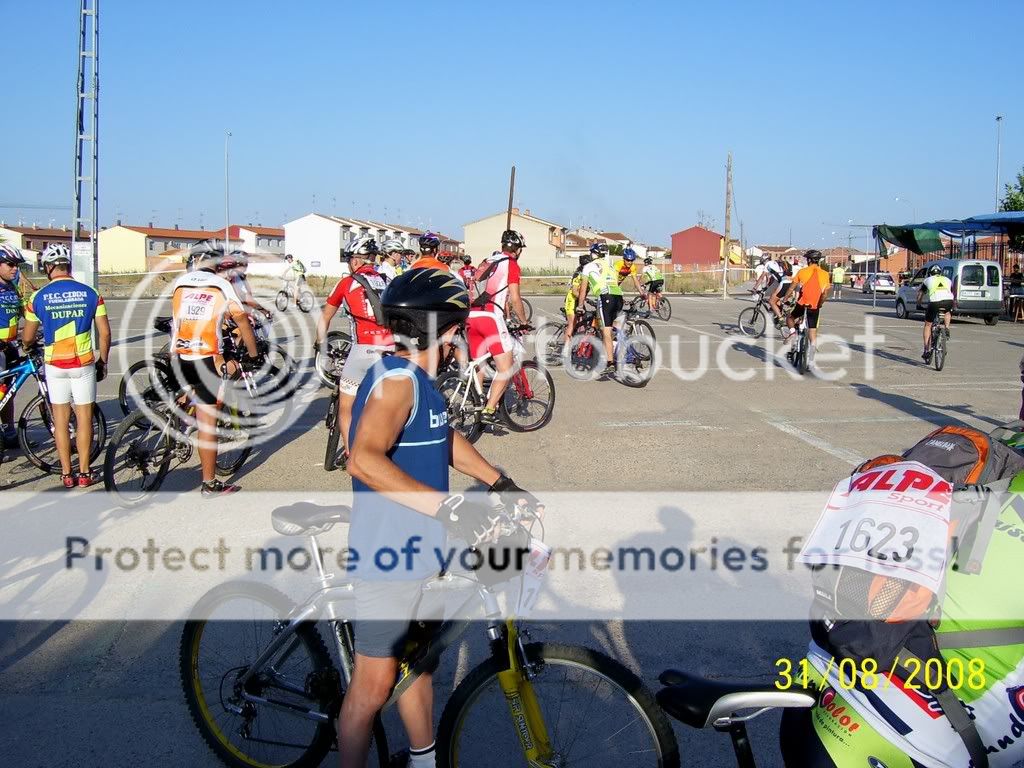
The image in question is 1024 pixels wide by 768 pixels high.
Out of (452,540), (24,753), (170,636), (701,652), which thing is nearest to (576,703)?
(452,540)

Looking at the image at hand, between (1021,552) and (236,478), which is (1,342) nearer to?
(236,478)

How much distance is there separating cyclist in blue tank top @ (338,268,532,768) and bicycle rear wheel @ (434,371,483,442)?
5.75m

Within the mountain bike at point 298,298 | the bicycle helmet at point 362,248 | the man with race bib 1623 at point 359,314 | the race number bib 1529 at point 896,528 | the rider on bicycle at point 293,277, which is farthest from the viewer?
the rider on bicycle at point 293,277

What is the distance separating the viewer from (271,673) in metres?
3.07

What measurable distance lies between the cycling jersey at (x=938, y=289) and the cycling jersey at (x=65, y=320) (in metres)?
12.0

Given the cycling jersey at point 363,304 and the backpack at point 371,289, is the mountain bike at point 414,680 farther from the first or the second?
the cycling jersey at point 363,304

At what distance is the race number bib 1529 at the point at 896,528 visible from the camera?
6.32 ft

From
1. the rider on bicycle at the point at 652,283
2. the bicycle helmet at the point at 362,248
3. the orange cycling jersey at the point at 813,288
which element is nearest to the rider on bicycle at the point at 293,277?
the rider on bicycle at the point at 652,283

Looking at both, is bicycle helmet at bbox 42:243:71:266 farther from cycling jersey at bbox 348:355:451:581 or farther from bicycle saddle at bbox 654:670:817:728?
bicycle saddle at bbox 654:670:817:728

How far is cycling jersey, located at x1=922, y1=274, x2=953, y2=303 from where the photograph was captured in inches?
528

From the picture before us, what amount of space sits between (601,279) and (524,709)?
9.81 metres

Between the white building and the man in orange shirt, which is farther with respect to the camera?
the white building

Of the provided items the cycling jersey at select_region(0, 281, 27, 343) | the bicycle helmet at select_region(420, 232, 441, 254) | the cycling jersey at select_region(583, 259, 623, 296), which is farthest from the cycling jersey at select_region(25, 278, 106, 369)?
the cycling jersey at select_region(583, 259, 623, 296)

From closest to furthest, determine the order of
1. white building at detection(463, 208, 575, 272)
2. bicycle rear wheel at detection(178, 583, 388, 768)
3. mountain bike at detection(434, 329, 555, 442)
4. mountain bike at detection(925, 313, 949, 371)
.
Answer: bicycle rear wheel at detection(178, 583, 388, 768), mountain bike at detection(434, 329, 555, 442), mountain bike at detection(925, 313, 949, 371), white building at detection(463, 208, 575, 272)
